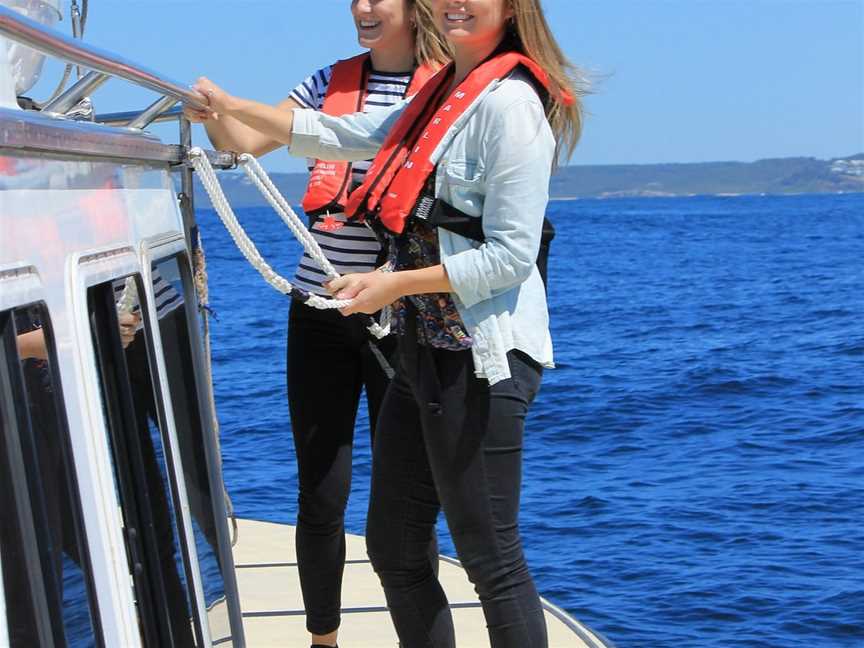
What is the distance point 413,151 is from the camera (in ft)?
8.61

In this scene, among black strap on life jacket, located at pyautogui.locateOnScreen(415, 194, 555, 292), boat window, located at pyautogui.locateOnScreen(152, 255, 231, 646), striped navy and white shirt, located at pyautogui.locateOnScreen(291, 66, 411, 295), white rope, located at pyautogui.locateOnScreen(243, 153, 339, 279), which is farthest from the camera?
striped navy and white shirt, located at pyautogui.locateOnScreen(291, 66, 411, 295)

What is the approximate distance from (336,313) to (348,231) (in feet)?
0.67

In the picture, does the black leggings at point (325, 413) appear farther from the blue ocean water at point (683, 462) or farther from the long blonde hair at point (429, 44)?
the blue ocean water at point (683, 462)

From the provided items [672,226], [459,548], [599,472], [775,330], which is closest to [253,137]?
[459,548]

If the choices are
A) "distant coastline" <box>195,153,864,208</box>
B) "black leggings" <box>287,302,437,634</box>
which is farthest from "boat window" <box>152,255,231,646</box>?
"distant coastline" <box>195,153,864,208</box>

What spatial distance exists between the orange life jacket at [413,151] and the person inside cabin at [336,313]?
47cm

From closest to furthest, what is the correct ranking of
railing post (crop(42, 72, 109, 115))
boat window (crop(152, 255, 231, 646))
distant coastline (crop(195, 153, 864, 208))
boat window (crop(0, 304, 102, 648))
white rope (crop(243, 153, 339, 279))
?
boat window (crop(0, 304, 102, 648)) < railing post (crop(42, 72, 109, 115)) < boat window (crop(152, 255, 231, 646)) < white rope (crop(243, 153, 339, 279)) < distant coastline (crop(195, 153, 864, 208))

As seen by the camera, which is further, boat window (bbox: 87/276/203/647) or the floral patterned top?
the floral patterned top

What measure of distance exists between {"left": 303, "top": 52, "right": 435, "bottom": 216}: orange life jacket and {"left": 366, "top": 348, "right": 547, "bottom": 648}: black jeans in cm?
62

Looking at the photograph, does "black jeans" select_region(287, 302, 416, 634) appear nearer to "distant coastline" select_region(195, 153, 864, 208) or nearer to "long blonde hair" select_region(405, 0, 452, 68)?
"long blonde hair" select_region(405, 0, 452, 68)

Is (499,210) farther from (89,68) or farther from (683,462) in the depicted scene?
(683,462)

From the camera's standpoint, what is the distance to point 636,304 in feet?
91.0

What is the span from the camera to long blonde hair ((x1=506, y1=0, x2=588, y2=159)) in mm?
2613

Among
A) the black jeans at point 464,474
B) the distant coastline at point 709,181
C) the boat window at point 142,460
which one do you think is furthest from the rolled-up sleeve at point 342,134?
the distant coastline at point 709,181
